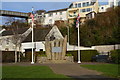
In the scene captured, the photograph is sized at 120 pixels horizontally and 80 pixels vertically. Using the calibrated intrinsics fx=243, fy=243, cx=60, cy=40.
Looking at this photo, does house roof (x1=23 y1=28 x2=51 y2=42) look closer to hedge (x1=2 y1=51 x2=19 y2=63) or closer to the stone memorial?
hedge (x1=2 y1=51 x2=19 y2=63)

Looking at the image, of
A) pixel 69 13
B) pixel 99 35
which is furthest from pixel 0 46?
pixel 69 13

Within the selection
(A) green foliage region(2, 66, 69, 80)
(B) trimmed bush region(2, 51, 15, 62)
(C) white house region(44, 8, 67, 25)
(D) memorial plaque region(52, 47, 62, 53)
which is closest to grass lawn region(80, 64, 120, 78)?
(A) green foliage region(2, 66, 69, 80)

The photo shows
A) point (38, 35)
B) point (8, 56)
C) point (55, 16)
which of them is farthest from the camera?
point (55, 16)

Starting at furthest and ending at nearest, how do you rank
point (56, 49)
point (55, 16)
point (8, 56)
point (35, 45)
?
point (55, 16)
point (35, 45)
point (8, 56)
point (56, 49)

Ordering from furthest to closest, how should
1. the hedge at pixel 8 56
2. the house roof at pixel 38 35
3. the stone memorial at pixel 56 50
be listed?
the house roof at pixel 38 35 < the hedge at pixel 8 56 < the stone memorial at pixel 56 50

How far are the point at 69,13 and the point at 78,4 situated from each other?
16.3ft

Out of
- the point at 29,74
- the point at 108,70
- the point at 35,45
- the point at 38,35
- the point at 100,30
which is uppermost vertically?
the point at 100,30

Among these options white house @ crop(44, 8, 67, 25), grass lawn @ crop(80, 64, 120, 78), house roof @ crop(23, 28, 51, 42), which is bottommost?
grass lawn @ crop(80, 64, 120, 78)

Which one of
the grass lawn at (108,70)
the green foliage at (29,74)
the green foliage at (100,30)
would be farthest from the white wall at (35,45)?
the green foliage at (29,74)

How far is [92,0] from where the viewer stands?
301 ft

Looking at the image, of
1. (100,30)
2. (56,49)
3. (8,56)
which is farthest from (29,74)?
(100,30)

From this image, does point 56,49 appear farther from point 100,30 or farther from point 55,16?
point 55,16

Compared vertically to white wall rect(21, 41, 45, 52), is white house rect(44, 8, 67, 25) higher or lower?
higher

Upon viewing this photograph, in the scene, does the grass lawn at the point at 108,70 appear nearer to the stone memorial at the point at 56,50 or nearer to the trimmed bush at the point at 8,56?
the stone memorial at the point at 56,50
